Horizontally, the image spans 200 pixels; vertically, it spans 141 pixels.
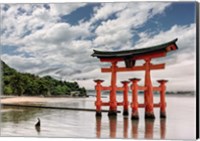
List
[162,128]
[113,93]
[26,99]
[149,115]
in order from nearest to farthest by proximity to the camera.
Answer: [162,128] → [149,115] → [113,93] → [26,99]

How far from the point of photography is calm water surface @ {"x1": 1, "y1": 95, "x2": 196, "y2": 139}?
13.9 ft

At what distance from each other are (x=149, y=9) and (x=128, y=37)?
304 mm

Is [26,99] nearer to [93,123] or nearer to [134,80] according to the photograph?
[93,123]

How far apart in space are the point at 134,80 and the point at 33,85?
93cm

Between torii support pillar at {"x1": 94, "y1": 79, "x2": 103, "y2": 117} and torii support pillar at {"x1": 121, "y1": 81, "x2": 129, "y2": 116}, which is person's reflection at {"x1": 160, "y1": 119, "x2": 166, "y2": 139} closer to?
torii support pillar at {"x1": 121, "y1": 81, "x2": 129, "y2": 116}

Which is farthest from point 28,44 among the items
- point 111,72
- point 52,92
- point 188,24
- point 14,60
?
point 188,24

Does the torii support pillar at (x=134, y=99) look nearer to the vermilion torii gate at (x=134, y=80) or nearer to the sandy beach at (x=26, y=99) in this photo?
the vermilion torii gate at (x=134, y=80)

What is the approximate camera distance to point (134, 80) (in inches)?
176

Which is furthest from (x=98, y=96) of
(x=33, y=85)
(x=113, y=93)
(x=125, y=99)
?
(x=33, y=85)

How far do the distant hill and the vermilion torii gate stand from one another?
0.25 meters

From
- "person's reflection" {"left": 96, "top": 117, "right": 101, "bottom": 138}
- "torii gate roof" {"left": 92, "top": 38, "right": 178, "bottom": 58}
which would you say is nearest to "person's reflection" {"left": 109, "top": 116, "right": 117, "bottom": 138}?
"person's reflection" {"left": 96, "top": 117, "right": 101, "bottom": 138}

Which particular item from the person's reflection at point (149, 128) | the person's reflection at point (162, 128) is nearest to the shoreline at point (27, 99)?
the person's reflection at point (149, 128)

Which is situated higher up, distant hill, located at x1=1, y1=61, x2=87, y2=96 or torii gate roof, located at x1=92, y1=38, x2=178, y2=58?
torii gate roof, located at x1=92, y1=38, x2=178, y2=58

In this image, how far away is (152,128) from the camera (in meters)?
4.39
